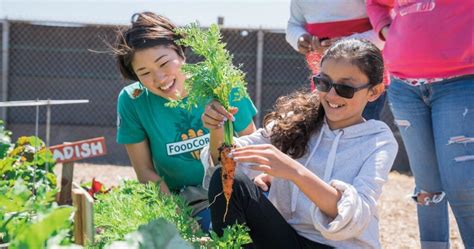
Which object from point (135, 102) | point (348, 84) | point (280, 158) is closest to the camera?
point (280, 158)

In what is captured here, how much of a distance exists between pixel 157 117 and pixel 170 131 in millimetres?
81

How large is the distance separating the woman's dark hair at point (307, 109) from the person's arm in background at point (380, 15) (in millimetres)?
590

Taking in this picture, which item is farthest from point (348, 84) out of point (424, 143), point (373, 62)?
point (424, 143)

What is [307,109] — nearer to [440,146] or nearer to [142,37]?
[440,146]

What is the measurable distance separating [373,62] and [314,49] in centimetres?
82

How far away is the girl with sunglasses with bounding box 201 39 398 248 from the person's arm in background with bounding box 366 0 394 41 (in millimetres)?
619

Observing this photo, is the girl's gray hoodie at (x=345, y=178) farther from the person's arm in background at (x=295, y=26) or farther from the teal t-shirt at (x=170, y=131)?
the person's arm in background at (x=295, y=26)

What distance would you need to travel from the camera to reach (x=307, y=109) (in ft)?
8.74

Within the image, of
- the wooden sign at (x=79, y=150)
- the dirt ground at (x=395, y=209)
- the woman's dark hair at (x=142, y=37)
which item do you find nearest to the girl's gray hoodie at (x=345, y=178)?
the woman's dark hair at (x=142, y=37)

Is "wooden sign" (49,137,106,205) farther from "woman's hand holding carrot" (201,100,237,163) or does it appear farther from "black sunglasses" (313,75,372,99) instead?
"black sunglasses" (313,75,372,99)

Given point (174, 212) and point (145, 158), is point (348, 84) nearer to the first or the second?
point (174, 212)

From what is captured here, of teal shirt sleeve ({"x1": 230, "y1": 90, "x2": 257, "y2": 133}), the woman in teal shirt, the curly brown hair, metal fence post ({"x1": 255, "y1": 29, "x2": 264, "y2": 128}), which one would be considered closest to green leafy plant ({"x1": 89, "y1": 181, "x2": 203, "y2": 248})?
the curly brown hair

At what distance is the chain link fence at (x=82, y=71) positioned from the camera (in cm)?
995

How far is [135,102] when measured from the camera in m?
3.21
